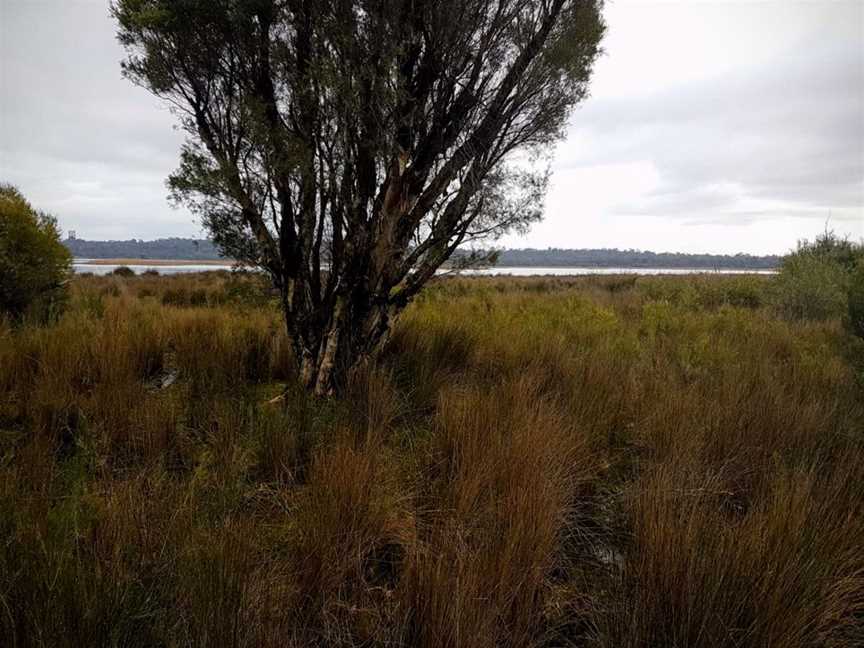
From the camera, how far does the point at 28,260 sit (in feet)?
22.8

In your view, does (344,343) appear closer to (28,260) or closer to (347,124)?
(347,124)

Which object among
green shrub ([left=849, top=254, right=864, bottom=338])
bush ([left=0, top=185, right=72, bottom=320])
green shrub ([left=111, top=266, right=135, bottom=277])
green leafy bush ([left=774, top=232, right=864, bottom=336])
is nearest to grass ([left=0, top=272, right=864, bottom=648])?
green shrub ([left=849, top=254, right=864, bottom=338])

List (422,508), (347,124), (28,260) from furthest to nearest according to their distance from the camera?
(28,260) < (347,124) < (422,508)

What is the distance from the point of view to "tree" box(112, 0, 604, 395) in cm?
391

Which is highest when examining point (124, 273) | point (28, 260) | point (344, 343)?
point (124, 273)

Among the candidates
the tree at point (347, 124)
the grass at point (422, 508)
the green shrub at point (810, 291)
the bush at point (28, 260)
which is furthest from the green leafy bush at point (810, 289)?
the bush at point (28, 260)

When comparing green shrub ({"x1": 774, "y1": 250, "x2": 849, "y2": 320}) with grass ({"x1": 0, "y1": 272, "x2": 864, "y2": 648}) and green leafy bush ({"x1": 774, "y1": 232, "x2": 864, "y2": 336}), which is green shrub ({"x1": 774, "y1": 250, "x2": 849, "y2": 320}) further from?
grass ({"x1": 0, "y1": 272, "x2": 864, "y2": 648})

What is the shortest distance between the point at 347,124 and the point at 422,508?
3.43 m

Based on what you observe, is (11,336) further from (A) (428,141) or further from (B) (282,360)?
(A) (428,141)

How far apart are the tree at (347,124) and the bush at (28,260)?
4312 mm

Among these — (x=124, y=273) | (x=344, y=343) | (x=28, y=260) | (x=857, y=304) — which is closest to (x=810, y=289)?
(x=857, y=304)

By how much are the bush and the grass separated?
8.34ft

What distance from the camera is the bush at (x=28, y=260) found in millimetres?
6613

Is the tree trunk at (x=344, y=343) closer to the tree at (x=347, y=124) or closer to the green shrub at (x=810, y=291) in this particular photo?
the tree at (x=347, y=124)
